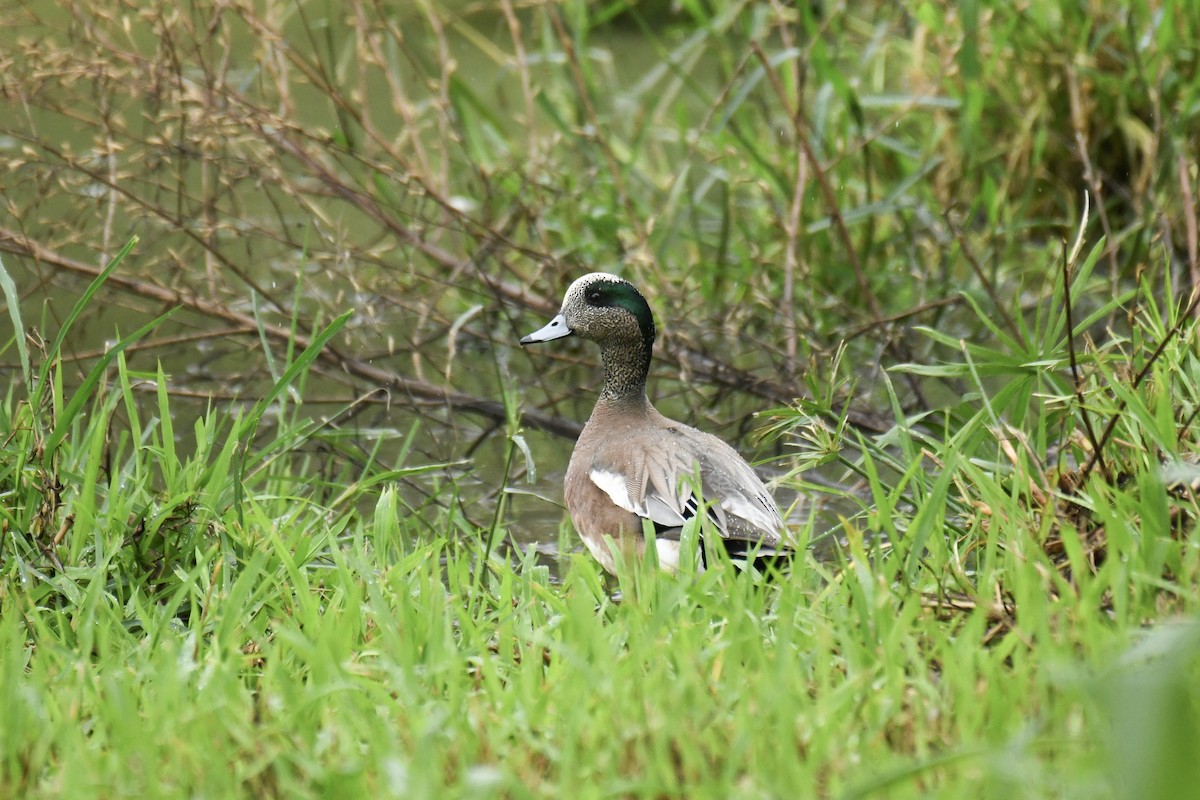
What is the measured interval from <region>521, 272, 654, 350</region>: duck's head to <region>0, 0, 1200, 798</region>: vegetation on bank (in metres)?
0.35

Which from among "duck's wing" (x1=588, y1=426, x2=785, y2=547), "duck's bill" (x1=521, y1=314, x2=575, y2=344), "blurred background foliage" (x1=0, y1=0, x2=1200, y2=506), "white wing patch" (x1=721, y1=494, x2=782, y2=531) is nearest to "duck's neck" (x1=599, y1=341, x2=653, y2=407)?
"duck's bill" (x1=521, y1=314, x2=575, y2=344)

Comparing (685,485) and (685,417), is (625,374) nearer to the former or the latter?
(685,485)

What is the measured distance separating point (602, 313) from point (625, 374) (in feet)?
0.60

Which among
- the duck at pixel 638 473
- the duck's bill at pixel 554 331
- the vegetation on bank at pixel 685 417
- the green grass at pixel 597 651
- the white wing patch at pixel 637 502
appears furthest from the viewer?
the duck's bill at pixel 554 331

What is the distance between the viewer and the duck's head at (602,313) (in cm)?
430

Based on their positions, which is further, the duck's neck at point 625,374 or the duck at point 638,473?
the duck's neck at point 625,374

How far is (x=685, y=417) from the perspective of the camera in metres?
5.56

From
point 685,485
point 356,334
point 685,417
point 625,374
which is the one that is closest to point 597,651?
point 685,485

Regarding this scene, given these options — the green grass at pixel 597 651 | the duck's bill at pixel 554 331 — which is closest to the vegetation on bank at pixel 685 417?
the green grass at pixel 597 651

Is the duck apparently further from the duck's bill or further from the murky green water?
the murky green water

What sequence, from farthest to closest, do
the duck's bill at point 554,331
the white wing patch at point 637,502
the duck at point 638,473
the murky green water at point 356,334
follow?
the murky green water at point 356,334, the duck's bill at point 554,331, the white wing patch at point 637,502, the duck at point 638,473

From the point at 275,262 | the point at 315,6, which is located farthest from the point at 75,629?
the point at 315,6

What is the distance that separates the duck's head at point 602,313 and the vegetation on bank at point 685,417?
0.35m

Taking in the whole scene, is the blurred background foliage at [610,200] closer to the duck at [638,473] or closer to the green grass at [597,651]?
the duck at [638,473]
